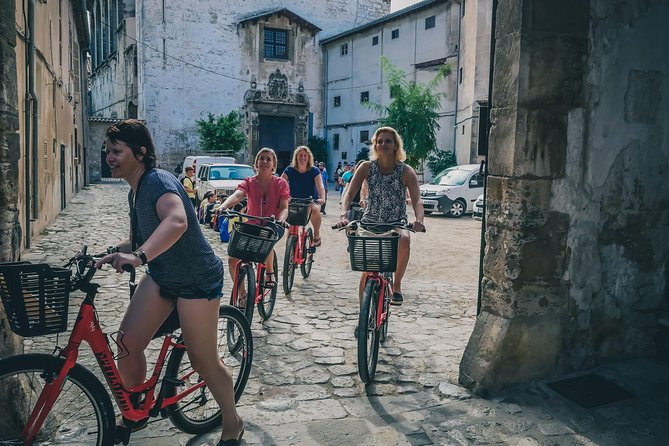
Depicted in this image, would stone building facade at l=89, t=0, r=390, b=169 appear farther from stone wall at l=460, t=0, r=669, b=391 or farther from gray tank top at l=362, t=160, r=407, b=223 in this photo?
stone wall at l=460, t=0, r=669, b=391

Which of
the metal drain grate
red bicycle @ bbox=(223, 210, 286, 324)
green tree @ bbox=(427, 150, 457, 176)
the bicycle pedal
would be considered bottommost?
the metal drain grate

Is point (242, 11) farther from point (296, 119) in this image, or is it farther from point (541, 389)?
point (541, 389)

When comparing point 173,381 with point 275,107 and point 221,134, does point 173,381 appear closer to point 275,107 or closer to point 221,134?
point 221,134

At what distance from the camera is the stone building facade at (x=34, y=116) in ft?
11.5

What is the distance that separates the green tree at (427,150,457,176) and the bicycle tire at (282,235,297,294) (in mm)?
21853

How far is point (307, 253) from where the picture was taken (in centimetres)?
856

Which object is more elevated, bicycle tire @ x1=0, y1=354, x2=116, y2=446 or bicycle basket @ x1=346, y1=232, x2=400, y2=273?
bicycle basket @ x1=346, y1=232, x2=400, y2=273

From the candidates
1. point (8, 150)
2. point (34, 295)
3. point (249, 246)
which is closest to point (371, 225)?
point (249, 246)

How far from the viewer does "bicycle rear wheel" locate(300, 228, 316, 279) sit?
809 centimetres

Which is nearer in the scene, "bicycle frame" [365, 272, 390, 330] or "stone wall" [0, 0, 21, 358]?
"stone wall" [0, 0, 21, 358]


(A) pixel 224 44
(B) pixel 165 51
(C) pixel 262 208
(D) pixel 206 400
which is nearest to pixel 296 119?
(A) pixel 224 44

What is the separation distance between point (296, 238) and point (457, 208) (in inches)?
489

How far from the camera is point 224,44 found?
33594mm

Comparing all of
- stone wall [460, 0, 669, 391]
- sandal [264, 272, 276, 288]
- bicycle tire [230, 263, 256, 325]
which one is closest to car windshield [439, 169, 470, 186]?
sandal [264, 272, 276, 288]
